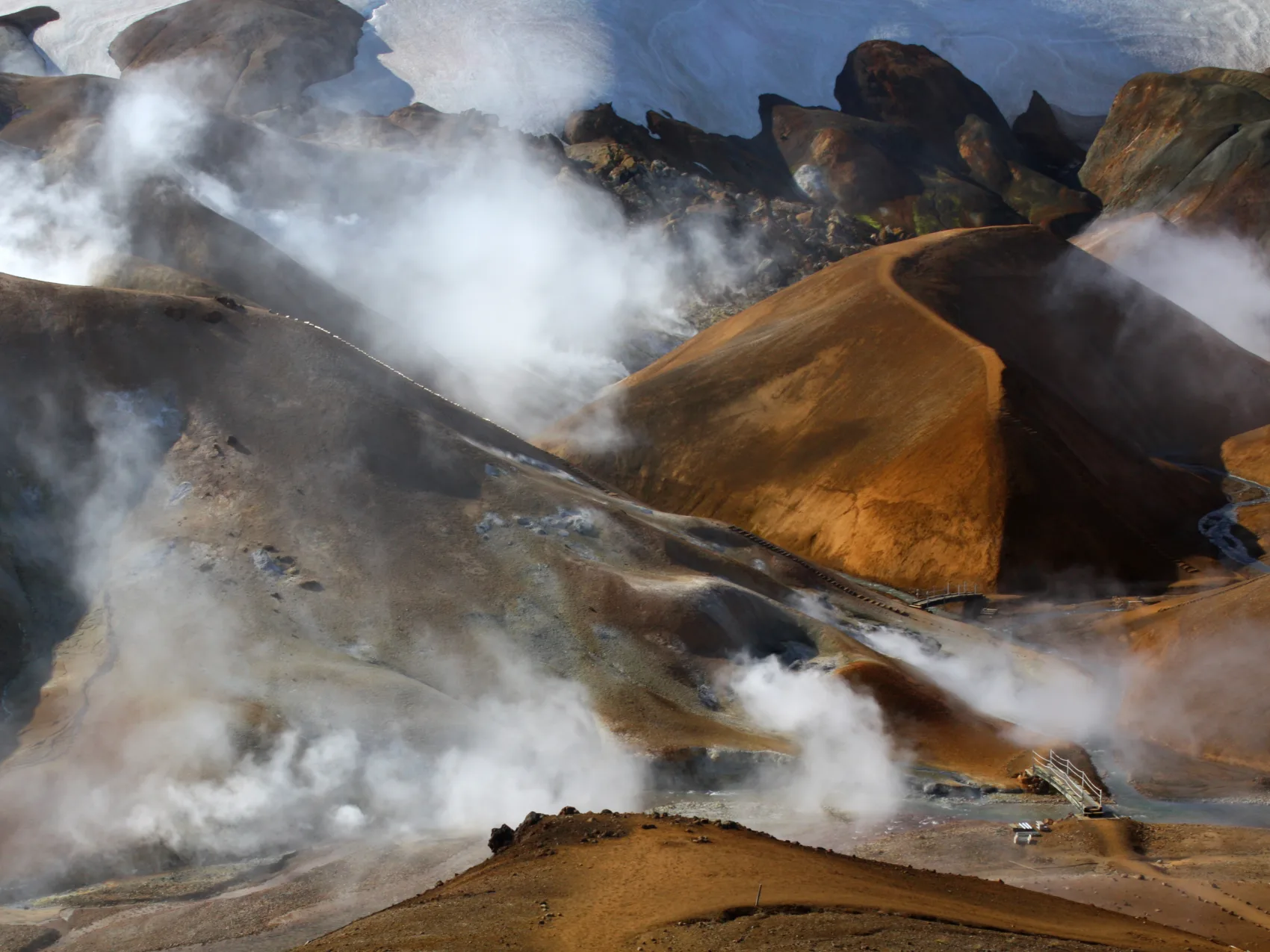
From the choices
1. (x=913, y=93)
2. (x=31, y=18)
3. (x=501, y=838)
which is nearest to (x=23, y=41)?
(x=31, y=18)

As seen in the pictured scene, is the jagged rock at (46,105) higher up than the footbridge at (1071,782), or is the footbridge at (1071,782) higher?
the footbridge at (1071,782)

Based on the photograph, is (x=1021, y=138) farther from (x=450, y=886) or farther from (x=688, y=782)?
(x=450, y=886)

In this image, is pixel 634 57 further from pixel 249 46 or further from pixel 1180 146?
pixel 1180 146

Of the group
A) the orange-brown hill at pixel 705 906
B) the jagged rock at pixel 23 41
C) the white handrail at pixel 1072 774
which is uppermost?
the orange-brown hill at pixel 705 906

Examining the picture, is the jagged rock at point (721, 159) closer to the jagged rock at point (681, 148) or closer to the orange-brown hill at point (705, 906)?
the jagged rock at point (681, 148)

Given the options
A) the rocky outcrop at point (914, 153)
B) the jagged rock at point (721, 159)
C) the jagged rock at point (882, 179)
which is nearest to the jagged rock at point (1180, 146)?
the rocky outcrop at point (914, 153)

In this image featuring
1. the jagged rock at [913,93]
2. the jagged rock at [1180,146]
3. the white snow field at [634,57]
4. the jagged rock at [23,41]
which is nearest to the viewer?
the jagged rock at [1180,146]
